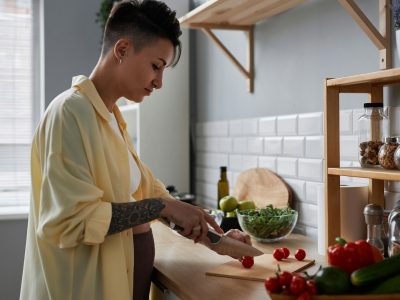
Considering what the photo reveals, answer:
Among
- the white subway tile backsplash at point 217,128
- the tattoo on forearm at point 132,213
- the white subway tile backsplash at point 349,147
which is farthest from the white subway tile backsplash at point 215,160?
the tattoo on forearm at point 132,213

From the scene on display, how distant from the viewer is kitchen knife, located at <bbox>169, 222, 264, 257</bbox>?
1.54 meters

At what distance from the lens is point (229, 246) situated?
156cm

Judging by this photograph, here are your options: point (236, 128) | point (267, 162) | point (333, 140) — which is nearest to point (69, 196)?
point (333, 140)

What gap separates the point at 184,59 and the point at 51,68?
908 millimetres

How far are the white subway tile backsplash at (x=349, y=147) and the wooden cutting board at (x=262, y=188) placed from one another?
14.3 inches

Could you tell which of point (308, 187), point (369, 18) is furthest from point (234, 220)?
point (369, 18)

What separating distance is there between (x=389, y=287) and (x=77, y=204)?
2.31ft

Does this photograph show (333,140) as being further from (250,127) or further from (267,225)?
(250,127)

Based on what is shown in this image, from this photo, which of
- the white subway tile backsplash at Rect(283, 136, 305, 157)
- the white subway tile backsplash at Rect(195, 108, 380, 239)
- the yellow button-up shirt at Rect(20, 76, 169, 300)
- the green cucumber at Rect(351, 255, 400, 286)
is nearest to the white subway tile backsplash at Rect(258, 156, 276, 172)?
the white subway tile backsplash at Rect(195, 108, 380, 239)

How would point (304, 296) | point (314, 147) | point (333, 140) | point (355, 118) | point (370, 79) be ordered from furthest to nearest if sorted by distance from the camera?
point (314, 147)
point (355, 118)
point (333, 140)
point (370, 79)
point (304, 296)

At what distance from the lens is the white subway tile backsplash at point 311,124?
1971 mm

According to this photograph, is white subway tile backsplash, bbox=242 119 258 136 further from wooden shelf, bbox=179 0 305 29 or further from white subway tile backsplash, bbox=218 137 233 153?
wooden shelf, bbox=179 0 305 29

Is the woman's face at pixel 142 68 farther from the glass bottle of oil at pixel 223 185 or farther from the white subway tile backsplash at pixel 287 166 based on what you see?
the glass bottle of oil at pixel 223 185

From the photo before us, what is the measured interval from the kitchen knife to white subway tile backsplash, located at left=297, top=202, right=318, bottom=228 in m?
0.54
